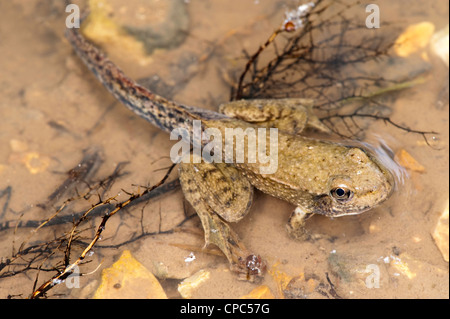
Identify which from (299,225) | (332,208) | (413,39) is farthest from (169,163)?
(413,39)

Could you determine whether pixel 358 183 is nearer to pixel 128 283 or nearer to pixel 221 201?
pixel 221 201

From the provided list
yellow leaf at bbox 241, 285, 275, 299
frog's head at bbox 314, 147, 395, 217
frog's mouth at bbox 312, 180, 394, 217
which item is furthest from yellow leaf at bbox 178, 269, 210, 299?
frog's head at bbox 314, 147, 395, 217

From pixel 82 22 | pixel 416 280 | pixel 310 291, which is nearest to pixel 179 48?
pixel 82 22

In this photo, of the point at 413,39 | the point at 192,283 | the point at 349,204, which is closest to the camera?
the point at 349,204

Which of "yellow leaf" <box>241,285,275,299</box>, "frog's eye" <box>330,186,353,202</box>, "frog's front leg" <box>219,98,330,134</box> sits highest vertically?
"frog's front leg" <box>219,98,330,134</box>

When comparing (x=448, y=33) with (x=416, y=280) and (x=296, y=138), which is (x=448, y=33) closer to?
(x=296, y=138)

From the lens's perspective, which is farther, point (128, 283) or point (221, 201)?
point (221, 201)

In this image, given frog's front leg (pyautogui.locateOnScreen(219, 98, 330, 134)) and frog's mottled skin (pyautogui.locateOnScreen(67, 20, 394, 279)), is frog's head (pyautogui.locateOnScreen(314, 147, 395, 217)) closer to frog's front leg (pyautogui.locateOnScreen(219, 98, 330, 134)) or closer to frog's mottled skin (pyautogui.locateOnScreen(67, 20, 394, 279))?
frog's mottled skin (pyautogui.locateOnScreen(67, 20, 394, 279))

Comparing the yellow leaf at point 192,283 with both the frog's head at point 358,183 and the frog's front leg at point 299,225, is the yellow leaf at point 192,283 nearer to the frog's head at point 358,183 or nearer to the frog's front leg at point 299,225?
the frog's front leg at point 299,225
